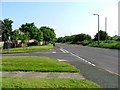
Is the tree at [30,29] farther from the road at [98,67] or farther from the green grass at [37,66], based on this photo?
the green grass at [37,66]

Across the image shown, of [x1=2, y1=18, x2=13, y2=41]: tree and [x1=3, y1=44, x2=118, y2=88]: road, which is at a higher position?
[x1=2, y1=18, x2=13, y2=41]: tree

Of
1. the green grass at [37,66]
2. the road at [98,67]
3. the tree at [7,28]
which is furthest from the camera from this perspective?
the tree at [7,28]

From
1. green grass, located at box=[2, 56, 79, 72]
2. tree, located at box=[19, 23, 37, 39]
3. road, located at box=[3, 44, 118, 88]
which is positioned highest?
tree, located at box=[19, 23, 37, 39]

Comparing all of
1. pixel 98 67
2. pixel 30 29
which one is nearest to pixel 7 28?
pixel 30 29

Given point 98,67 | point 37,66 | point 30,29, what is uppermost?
point 30,29

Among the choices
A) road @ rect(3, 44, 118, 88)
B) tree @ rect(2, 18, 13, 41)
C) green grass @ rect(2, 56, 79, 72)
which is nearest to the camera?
road @ rect(3, 44, 118, 88)

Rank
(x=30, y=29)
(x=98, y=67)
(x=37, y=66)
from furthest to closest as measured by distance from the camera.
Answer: (x=30, y=29), (x=98, y=67), (x=37, y=66)

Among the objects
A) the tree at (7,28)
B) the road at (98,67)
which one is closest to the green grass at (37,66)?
the road at (98,67)

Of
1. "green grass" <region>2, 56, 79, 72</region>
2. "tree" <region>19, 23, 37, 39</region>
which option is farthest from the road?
"tree" <region>19, 23, 37, 39</region>

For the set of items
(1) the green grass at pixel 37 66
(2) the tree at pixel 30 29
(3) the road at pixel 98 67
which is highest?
(2) the tree at pixel 30 29

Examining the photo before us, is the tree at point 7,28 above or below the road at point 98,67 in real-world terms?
above

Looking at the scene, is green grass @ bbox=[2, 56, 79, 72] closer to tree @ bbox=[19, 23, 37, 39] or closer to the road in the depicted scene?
the road

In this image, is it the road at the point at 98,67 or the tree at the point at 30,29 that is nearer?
the road at the point at 98,67

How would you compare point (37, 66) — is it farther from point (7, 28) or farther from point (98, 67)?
point (7, 28)
